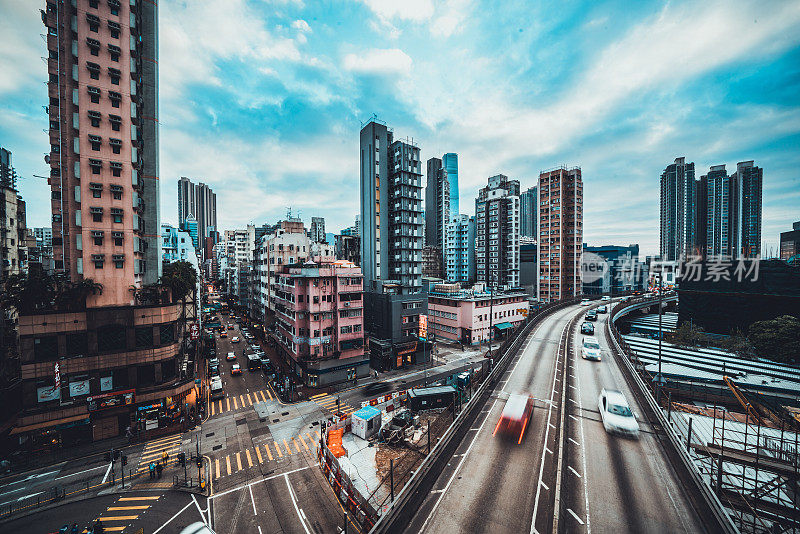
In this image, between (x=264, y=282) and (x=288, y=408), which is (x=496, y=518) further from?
(x=264, y=282)

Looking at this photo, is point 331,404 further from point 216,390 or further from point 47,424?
point 47,424

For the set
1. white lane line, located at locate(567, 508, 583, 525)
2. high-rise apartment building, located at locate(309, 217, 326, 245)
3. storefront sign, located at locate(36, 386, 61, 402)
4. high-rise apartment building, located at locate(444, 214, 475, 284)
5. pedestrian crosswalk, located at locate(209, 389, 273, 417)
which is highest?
high-rise apartment building, located at locate(309, 217, 326, 245)

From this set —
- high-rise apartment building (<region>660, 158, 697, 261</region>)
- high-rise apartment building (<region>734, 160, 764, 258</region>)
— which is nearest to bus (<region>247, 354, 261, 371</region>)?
high-rise apartment building (<region>734, 160, 764, 258</region>)

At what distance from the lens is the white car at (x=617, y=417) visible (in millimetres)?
18203

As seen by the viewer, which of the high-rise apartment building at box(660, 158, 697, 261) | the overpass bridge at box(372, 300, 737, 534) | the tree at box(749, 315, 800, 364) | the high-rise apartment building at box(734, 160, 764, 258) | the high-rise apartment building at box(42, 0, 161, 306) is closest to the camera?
the overpass bridge at box(372, 300, 737, 534)

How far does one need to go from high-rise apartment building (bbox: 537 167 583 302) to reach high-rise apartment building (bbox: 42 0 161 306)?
107922mm

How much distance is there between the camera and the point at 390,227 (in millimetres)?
56500

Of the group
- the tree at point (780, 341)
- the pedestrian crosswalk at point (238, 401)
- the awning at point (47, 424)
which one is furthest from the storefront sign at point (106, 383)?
the tree at point (780, 341)

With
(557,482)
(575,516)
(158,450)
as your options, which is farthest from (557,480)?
(158,450)

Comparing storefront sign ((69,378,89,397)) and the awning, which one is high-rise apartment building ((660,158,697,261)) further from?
the awning

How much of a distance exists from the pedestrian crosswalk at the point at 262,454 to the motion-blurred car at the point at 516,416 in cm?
1797

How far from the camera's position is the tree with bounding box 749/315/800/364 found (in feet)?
142

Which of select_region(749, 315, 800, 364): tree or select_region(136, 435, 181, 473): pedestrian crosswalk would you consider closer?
select_region(136, 435, 181, 473): pedestrian crosswalk

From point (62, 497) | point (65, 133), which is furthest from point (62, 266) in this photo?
point (62, 497)
